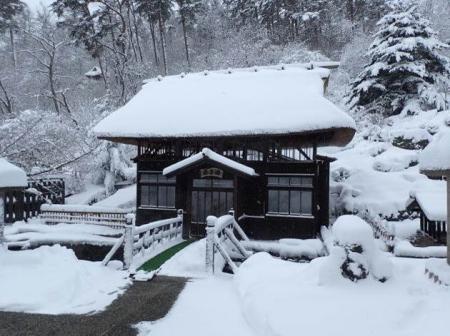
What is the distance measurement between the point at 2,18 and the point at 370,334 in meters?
33.9

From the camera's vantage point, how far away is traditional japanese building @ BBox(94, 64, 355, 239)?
44.9 ft

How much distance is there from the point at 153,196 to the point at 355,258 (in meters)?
10.7

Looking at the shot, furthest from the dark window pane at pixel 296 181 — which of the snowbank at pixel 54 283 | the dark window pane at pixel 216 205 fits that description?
the snowbank at pixel 54 283

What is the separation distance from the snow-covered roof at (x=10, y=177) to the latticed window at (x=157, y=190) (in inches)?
268

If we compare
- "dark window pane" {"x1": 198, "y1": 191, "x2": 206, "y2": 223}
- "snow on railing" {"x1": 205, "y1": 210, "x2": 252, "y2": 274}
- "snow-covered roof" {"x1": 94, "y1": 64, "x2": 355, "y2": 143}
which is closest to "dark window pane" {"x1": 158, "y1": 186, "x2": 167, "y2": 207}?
"dark window pane" {"x1": 198, "y1": 191, "x2": 206, "y2": 223}

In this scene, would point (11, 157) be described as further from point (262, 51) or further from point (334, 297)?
point (262, 51)

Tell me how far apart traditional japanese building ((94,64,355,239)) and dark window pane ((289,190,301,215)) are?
37mm

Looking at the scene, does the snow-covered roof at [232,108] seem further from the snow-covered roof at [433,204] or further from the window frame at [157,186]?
the snow-covered roof at [433,204]

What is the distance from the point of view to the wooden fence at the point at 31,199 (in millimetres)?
15516

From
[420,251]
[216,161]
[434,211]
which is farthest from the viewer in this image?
[216,161]

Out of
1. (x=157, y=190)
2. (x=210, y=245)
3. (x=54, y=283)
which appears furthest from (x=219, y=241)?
(x=157, y=190)

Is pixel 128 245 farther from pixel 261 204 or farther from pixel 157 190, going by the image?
pixel 261 204

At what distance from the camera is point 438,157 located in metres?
5.73

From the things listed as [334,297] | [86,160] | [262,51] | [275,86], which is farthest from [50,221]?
[262,51]
